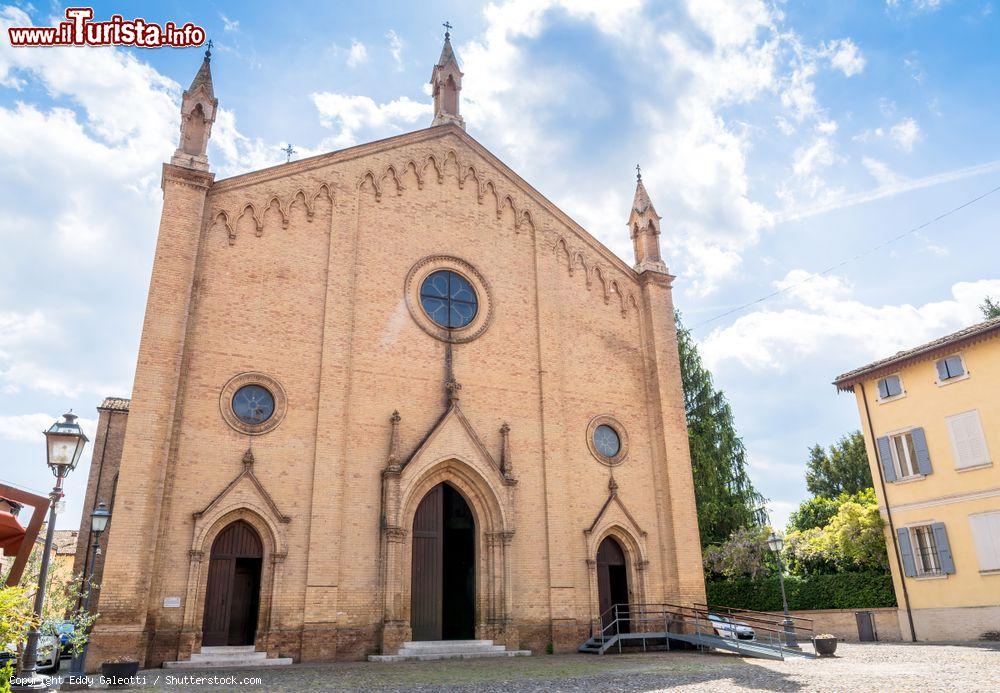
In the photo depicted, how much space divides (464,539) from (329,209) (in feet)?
32.9

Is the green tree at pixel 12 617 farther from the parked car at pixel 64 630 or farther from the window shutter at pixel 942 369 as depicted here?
the window shutter at pixel 942 369

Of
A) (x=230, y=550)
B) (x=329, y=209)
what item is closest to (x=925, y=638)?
(x=230, y=550)

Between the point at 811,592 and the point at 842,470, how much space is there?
2071cm

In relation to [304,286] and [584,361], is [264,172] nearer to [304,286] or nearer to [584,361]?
[304,286]

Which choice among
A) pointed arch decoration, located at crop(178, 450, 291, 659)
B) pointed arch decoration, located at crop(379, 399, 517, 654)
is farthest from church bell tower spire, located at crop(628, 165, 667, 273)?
pointed arch decoration, located at crop(178, 450, 291, 659)

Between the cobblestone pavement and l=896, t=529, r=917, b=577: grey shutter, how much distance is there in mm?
6457

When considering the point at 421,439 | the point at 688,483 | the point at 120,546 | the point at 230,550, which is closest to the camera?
the point at 120,546

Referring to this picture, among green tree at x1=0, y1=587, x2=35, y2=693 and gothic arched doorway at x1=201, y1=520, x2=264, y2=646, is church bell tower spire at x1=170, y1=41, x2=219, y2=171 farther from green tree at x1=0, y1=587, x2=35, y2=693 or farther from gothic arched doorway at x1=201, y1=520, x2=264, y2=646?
green tree at x1=0, y1=587, x2=35, y2=693

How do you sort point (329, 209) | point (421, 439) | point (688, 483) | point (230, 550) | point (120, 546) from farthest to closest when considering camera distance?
point (688, 483) → point (329, 209) → point (421, 439) → point (230, 550) → point (120, 546)

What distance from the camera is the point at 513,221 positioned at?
904 inches

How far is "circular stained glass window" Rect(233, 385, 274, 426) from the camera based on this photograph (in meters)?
17.4

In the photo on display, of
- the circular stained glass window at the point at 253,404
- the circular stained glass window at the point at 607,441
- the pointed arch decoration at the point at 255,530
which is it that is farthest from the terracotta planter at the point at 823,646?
the circular stained glass window at the point at 253,404

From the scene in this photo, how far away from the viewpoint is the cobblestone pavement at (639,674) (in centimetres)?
1141

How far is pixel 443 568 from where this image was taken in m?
19.4
